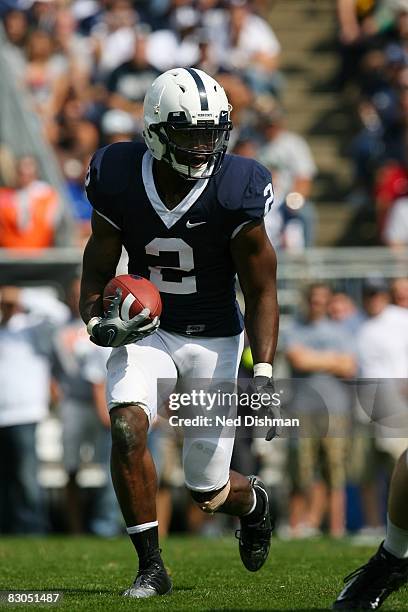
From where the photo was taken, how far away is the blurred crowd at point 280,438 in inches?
393

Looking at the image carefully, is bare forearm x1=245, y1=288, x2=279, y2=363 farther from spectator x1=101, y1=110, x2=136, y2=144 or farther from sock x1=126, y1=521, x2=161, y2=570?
spectator x1=101, y1=110, x2=136, y2=144

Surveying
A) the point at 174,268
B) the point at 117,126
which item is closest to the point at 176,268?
the point at 174,268

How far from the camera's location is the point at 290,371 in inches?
398

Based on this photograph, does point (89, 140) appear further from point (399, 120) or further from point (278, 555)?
point (278, 555)

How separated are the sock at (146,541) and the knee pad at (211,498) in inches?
14.0

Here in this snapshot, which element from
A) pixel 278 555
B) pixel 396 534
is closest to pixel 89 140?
pixel 278 555

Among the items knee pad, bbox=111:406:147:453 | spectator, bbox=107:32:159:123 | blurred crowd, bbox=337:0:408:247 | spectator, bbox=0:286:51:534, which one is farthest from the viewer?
spectator, bbox=107:32:159:123

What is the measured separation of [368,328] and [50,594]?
5.33m

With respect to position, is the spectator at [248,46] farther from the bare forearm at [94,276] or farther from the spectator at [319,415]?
the bare forearm at [94,276]

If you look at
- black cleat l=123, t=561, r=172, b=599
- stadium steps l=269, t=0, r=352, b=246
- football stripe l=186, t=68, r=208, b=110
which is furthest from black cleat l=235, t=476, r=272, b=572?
stadium steps l=269, t=0, r=352, b=246

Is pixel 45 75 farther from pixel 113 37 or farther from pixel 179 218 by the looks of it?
pixel 179 218

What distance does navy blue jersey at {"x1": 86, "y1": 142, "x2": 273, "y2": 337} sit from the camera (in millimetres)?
5324

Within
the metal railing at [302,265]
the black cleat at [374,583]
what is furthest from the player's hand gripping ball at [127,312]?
the metal railing at [302,265]

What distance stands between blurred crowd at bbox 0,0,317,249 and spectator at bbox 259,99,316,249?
0.5 inches
